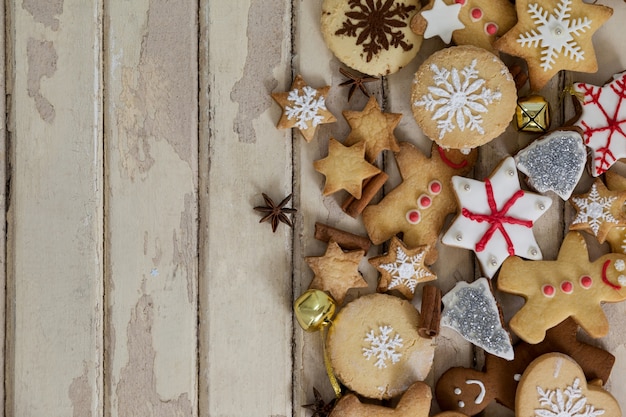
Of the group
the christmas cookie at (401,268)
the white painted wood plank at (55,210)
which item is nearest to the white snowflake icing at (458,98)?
the christmas cookie at (401,268)

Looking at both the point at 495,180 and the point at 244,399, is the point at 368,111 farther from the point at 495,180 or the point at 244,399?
the point at 244,399

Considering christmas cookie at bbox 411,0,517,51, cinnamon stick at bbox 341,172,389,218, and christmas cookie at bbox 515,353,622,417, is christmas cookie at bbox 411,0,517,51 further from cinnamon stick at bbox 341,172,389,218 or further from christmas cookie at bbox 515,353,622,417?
christmas cookie at bbox 515,353,622,417

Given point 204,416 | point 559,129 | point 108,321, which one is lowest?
point 204,416

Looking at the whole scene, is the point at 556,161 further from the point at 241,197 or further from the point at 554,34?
the point at 241,197

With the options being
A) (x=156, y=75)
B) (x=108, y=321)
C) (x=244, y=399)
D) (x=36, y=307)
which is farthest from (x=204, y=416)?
(x=156, y=75)

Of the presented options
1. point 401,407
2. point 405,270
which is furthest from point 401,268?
point 401,407

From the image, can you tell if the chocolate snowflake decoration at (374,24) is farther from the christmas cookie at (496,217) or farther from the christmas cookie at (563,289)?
the christmas cookie at (563,289)
